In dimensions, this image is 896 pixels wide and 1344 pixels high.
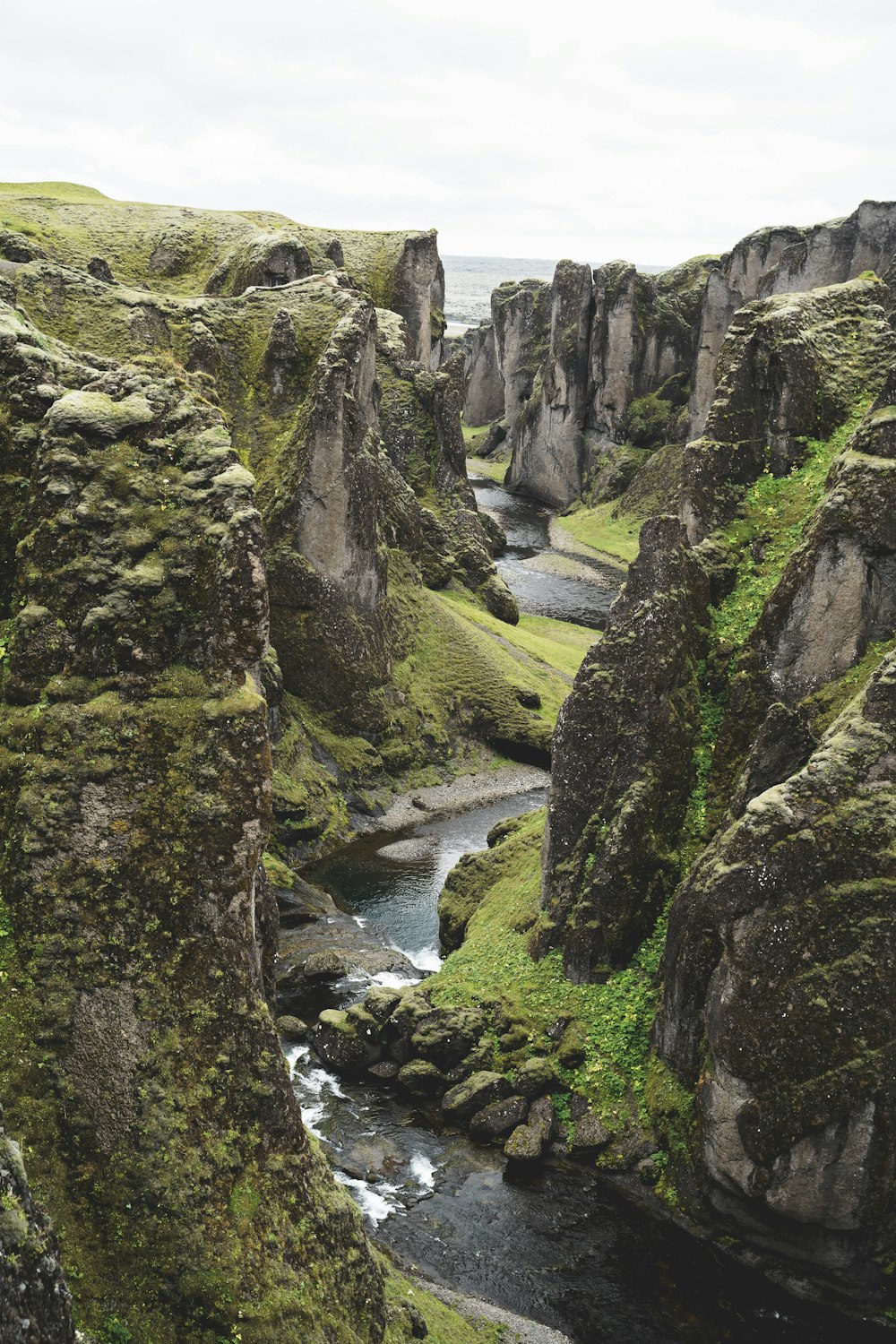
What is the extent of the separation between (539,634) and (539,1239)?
179 ft

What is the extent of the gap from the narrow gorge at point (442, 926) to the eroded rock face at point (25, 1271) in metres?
0.05

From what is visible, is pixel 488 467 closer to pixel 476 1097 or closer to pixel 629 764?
pixel 629 764

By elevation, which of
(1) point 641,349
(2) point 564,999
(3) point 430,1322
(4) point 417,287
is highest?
(4) point 417,287

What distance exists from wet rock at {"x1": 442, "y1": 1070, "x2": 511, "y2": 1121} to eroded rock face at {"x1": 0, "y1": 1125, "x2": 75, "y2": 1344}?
1982 cm

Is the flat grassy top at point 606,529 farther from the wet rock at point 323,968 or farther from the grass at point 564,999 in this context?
the grass at point 564,999

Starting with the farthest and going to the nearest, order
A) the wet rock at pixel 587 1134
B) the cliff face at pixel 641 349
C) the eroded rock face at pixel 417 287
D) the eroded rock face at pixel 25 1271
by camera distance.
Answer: the eroded rock face at pixel 417 287, the cliff face at pixel 641 349, the wet rock at pixel 587 1134, the eroded rock face at pixel 25 1271

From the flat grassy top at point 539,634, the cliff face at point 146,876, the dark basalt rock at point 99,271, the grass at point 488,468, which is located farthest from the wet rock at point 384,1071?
the grass at point 488,468

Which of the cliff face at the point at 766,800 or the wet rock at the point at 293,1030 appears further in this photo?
the wet rock at the point at 293,1030

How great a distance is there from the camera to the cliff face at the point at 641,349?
3846 inches

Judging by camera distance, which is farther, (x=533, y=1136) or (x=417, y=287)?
(x=417, y=287)

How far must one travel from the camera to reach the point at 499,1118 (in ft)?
88.1

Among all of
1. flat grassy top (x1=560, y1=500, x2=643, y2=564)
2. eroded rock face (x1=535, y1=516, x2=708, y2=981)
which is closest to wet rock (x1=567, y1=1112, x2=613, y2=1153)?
eroded rock face (x1=535, y1=516, x2=708, y2=981)

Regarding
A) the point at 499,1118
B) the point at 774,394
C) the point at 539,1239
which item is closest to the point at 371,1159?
the point at 499,1118

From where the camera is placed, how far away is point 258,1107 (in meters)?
16.0
